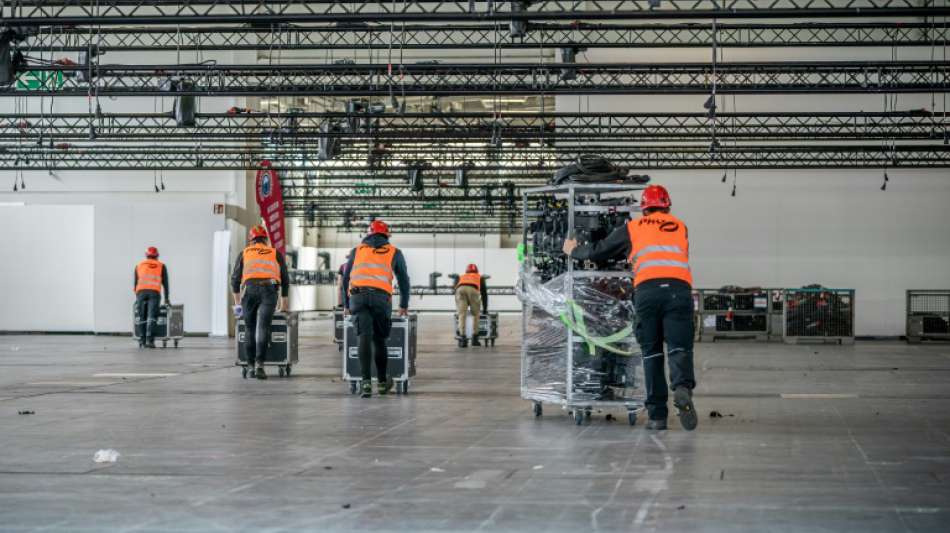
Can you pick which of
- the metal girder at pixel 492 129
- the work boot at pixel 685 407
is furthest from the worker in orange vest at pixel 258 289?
the metal girder at pixel 492 129

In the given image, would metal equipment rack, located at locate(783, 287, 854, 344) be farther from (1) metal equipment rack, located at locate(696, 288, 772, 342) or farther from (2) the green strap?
(2) the green strap

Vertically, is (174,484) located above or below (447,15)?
below

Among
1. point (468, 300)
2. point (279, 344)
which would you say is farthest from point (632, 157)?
point (279, 344)

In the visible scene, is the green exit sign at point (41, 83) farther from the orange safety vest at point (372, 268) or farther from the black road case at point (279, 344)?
the orange safety vest at point (372, 268)

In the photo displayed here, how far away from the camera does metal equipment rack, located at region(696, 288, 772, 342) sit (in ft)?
93.0

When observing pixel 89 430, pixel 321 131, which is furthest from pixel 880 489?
pixel 321 131

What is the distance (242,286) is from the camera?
14.1 meters

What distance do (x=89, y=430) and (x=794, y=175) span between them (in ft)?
82.0

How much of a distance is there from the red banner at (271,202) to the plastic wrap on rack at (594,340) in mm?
17865

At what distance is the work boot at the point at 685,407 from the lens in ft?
27.7

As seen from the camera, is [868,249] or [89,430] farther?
[868,249]

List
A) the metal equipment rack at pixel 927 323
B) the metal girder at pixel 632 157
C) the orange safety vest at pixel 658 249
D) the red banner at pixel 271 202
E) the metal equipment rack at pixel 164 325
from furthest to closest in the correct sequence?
1. the metal equipment rack at pixel 927 323
2. the metal girder at pixel 632 157
3. the red banner at pixel 271 202
4. the metal equipment rack at pixel 164 325
5. the orange safety vest at pixel 658 249

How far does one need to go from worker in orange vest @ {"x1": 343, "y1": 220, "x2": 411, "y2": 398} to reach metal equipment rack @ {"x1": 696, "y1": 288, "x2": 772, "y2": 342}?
58.5 ft

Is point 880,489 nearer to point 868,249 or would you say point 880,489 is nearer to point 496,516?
point 496,516
